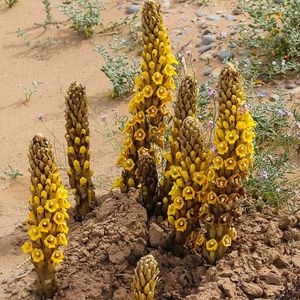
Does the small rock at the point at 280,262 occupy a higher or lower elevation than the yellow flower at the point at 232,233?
lower

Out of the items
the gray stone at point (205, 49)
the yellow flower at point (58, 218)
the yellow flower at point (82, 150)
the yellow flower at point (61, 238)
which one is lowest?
the gray stone at point (205, 49)

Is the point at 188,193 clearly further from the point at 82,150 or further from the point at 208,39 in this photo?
the point at 208,39

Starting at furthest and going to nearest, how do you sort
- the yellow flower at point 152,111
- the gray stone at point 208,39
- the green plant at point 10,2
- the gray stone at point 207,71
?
the green plant at point 10,2
the gray stone at point 208,39
the gray stone at point 207,71
the yellow flower at point 152,111

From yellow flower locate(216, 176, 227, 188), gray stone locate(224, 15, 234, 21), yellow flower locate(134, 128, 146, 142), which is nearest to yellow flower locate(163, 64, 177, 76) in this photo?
yellow flower locate(134, 128, 146, 142)

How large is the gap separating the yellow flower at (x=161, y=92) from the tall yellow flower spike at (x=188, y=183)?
0.58m

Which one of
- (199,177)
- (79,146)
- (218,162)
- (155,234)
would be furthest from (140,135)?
(218,162)

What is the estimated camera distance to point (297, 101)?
7602 millimetres

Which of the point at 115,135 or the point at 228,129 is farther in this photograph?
the point at 115,135

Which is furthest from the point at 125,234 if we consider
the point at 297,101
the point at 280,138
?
the point at 297,101

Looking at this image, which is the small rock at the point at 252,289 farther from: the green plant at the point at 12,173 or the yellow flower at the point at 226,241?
the green plant at the point at 12,173

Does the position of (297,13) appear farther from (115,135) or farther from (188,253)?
(188,253)

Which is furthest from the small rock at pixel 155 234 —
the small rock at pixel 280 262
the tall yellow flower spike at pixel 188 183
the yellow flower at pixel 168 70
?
the yellow flower at pixel 168 70

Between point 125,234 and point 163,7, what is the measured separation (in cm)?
503

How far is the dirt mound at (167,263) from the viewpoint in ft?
16.9
